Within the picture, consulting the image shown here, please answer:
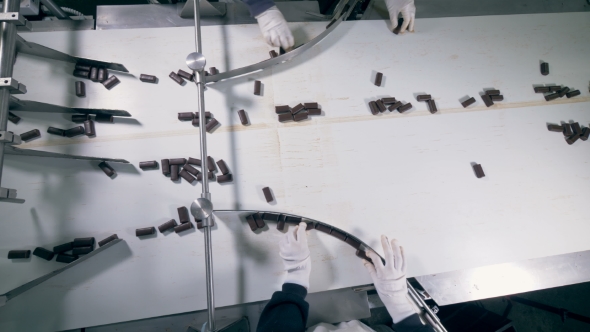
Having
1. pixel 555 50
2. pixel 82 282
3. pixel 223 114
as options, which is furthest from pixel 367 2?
pixel 82 282

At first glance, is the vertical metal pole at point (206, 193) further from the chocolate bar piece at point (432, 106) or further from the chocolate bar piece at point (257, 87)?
the chocolate bar piece at point (432, 106)

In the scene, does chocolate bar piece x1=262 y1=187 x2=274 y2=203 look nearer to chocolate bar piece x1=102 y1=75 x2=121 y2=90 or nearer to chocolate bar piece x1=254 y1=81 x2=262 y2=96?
chocolate bar piece x1=254 y1=81 x2=262 y2=96

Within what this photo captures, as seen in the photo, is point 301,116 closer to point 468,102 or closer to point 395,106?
point 395,106

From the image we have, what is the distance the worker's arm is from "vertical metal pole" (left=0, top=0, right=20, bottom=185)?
1379mm

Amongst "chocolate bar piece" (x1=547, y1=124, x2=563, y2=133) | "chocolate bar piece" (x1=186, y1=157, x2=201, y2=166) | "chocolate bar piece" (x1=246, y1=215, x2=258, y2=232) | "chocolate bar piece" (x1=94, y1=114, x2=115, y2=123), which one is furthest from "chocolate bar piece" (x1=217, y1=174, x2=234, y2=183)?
"chocolate bar piece" (x1=547, y1=124, x2=563, y2=133)

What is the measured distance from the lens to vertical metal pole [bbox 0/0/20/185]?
1.32m

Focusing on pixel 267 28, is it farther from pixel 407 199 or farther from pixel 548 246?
pixel 548 246

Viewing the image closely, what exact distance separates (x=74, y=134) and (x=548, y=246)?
2848mm

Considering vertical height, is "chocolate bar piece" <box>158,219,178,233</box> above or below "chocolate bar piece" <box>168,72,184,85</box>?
below

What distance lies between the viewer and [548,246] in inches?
73.4

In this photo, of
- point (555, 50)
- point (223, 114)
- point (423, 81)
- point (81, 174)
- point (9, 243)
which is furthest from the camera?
point (555, 50)

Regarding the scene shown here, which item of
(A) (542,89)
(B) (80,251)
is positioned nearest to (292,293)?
(B) (80,251)

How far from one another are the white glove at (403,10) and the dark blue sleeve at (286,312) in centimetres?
176

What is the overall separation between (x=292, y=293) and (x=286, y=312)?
0.33ft
